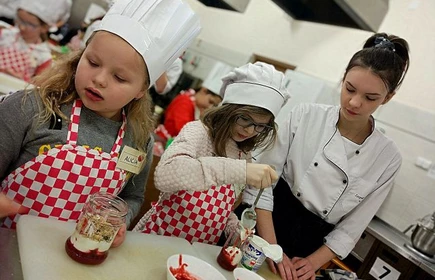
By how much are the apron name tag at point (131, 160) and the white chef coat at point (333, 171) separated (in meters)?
0.53

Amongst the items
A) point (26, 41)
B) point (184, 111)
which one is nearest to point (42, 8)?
point (26, 41)

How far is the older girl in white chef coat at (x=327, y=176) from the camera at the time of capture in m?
1.53

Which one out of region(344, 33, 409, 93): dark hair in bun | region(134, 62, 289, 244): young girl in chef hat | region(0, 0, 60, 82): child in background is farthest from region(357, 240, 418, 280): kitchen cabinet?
region(0, 0, 60, 82): child in background

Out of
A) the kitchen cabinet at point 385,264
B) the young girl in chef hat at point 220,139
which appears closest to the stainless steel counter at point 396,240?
the kitchen cabinet at point 385,264

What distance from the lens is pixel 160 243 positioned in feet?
3.68

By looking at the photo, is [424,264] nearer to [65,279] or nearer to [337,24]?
[337,24]

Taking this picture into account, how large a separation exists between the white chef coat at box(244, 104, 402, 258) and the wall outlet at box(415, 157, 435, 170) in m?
1.83

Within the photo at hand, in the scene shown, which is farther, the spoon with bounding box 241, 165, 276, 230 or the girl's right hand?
the spoon with bounding box 241, 165, 276, 230

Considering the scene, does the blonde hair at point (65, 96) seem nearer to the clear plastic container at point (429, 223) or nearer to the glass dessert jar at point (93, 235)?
the glass dessert jar at point (93, 235)

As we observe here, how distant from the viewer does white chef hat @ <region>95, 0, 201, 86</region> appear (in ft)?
3.30

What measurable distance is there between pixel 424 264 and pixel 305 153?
5.44 feet

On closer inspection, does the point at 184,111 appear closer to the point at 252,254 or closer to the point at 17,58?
the point at 17,58

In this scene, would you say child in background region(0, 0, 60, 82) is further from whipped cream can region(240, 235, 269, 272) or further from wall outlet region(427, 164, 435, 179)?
wall outlet region(427, 164, 435, 179)

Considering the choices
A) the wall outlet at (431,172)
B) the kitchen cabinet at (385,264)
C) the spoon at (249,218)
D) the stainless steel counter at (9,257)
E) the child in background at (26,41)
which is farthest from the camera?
the wall outlet at (431,172)
